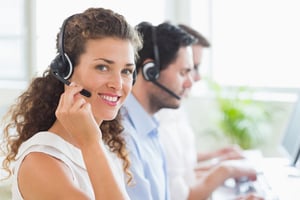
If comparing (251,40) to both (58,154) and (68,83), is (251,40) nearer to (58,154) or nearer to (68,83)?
(68,83)

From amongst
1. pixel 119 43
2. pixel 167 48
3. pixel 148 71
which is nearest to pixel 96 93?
pixel 119 43

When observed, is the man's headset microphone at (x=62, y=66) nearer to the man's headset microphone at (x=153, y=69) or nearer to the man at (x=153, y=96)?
the man at (x=153, y=96)

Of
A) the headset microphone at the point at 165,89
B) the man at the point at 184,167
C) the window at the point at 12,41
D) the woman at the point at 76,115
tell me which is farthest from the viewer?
the man at the point at 184,167

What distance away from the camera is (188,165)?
7.68ft

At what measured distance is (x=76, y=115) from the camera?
1.21 meters

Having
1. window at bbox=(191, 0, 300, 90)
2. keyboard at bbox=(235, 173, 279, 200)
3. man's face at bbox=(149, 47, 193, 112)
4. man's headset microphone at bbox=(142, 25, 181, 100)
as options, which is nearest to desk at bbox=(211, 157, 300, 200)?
keyboard at bbox=(235, 173, 279, 200)

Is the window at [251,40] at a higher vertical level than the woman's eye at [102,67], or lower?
lower

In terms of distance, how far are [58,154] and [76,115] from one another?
12 cm

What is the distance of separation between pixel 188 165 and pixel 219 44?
1.87m

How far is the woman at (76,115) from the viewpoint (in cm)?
120

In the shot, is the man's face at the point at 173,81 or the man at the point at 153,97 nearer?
the man at the point at 153,97

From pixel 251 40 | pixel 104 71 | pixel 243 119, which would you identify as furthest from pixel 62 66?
pixel 251 40

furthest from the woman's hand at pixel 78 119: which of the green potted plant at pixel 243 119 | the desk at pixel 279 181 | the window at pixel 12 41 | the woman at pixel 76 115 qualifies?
the green potted plant at pixel 243 119

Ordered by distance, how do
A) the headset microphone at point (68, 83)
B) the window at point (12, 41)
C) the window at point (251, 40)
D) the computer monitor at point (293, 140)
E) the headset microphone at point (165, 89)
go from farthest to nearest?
the window at point (251, 40)
the computer monitor at point (293, 140)
the headset microphone at point (165, 89)
the window at point (12, 41)
the headset microphone at point (68, 83)
